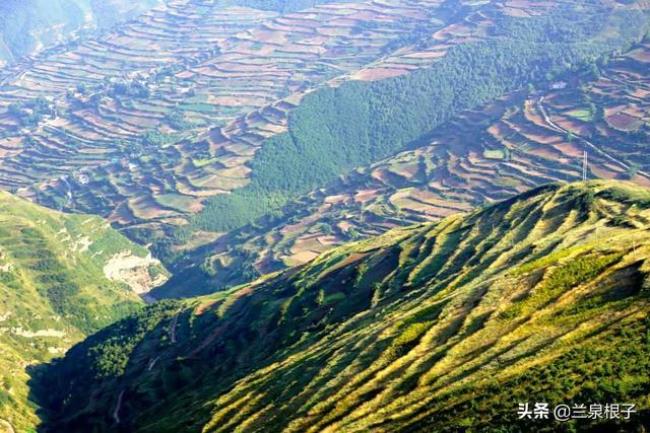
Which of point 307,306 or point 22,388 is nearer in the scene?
point 307,306

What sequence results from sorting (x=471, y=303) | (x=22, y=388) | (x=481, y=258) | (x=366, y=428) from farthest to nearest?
(x=22, y=388) < (x=481, y=258) < (x=471, y=303) < (x=366, y=428)

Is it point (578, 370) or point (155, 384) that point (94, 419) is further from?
point (578, 370)

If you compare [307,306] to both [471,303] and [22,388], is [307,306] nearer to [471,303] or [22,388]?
[471,303]

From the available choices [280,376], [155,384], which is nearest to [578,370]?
[280,376]

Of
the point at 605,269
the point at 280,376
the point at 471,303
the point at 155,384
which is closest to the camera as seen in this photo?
the point at 605,269

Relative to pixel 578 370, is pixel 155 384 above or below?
below

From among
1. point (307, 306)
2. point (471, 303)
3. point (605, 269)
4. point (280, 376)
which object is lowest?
point (307, 306)
